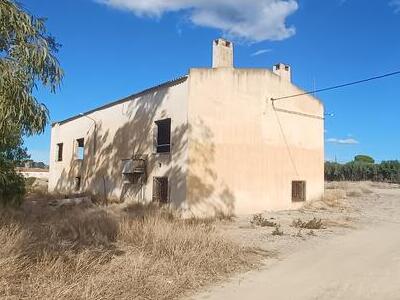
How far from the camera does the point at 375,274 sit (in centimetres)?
922

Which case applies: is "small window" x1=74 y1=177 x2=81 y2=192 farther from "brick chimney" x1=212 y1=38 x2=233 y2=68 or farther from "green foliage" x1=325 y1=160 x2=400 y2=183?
"green foliage" x1=325 y1=160 x2=400 y2=183

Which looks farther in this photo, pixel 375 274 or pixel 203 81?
pixel 203 81

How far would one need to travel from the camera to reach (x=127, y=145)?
23.2 m

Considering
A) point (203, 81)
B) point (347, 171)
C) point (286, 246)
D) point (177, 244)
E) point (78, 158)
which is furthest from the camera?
point (347, 171)

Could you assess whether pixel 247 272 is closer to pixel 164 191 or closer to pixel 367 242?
pixel 367 242

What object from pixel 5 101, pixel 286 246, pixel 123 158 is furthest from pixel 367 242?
pixel 123 158

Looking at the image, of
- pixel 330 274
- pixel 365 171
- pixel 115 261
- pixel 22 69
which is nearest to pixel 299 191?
pixel 330 274

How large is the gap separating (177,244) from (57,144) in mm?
26161

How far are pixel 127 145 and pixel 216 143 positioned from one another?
524 cm

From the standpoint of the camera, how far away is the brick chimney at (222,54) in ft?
69.8

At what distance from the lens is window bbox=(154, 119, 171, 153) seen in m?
21.5

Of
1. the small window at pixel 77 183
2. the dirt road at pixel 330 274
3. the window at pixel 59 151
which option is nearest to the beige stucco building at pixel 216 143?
the small window at pixel 77 183

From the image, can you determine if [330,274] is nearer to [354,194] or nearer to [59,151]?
[354,194]

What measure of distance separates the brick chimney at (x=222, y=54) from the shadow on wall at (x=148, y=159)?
2.59 m
